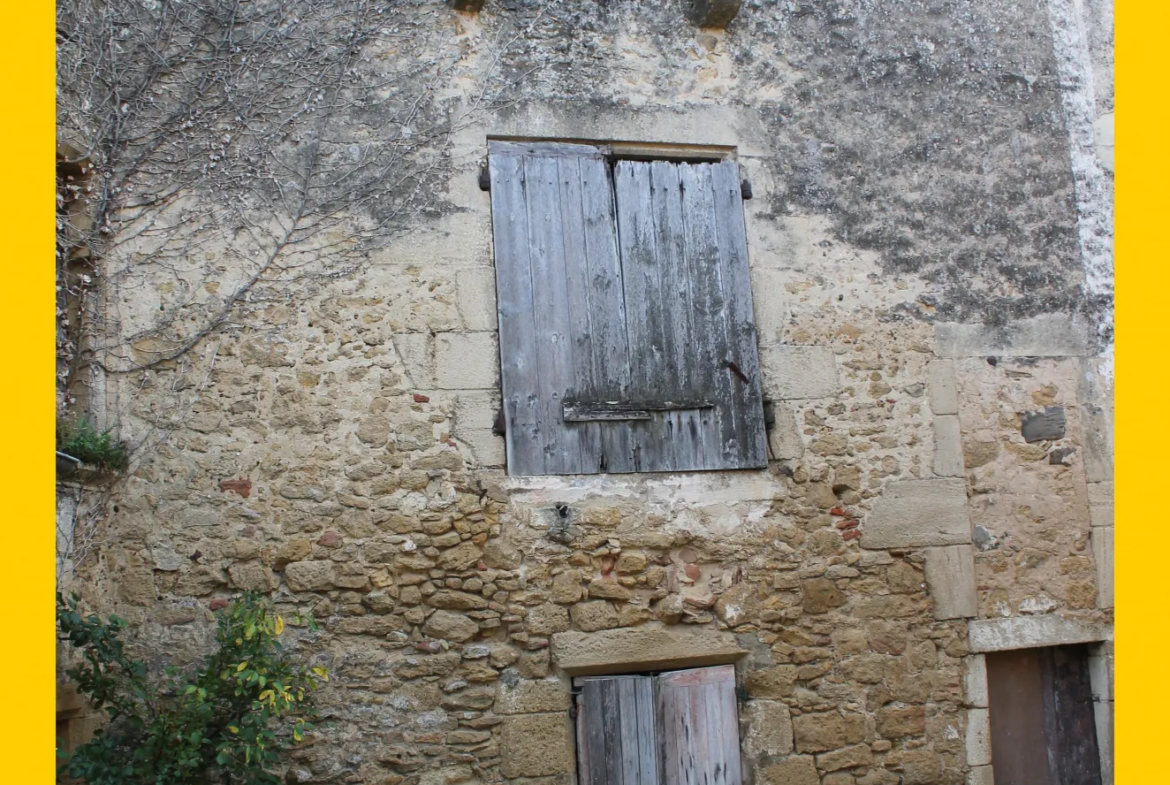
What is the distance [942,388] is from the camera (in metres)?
5.17

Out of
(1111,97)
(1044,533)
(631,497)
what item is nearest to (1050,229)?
(1111,97)

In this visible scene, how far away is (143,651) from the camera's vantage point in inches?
164

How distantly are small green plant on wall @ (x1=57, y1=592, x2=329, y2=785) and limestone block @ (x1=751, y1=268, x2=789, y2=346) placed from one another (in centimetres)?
255

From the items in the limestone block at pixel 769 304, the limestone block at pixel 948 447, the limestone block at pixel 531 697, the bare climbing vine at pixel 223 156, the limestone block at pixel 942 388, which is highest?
the bare climbing vine at pixel 223 156

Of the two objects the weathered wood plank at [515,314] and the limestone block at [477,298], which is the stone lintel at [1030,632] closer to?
the weathered wood plank at [515,314]

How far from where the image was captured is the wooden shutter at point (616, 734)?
4.49 metres

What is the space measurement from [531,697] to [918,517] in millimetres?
2043

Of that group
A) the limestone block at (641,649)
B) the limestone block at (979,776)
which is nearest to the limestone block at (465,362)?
the limestone block at (641,649)

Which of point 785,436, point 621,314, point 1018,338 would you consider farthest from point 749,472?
Result: point 1018,338

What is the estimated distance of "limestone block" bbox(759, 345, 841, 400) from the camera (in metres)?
4.99

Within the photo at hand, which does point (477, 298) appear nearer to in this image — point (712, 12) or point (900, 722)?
point (712, 12)

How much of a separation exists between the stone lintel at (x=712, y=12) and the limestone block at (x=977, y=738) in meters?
3.55

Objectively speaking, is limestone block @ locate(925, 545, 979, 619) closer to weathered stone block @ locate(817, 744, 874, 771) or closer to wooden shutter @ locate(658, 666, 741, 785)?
weathered stone block @ locate(817, 744, 874, 771)

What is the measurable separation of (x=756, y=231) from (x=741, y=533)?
1.48m
